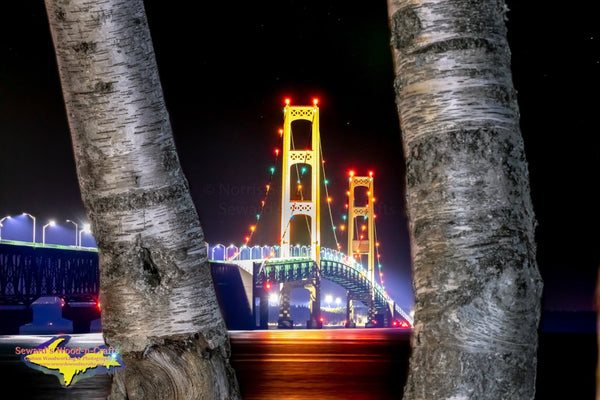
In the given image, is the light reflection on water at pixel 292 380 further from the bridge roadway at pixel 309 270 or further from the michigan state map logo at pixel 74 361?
the bridge roadway at pixel 309 270

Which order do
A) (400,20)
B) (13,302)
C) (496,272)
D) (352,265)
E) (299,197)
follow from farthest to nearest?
(299,197) < (352,265) < (13,302) < (400,20) < (496,272)

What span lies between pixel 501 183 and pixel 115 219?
969 mm

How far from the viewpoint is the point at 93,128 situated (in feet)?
7.07

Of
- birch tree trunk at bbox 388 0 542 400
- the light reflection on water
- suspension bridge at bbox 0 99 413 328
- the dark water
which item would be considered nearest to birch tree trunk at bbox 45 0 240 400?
birch tree trunk at bbox 388 0 542 400

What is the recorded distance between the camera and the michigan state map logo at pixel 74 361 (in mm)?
2229

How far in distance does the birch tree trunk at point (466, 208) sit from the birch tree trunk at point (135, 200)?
611mm

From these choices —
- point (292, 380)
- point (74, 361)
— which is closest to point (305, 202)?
point (292, 380)

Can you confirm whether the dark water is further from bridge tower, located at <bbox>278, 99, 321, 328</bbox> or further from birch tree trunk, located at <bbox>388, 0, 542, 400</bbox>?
bridge tower, located at <bbox>278, 99, 321, 328</bbox>

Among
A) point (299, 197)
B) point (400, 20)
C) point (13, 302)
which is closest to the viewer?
point (400, 20)

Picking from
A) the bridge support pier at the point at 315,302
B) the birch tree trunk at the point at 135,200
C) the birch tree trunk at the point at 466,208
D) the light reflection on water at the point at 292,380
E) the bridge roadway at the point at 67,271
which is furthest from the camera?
the bridge support pier at the point at 315,302

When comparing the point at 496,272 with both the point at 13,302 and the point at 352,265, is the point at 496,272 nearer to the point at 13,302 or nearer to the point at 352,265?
the point at 13,302

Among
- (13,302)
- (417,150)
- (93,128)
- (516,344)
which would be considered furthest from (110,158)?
(13,302)

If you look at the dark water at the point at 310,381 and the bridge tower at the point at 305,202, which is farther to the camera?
the bridge tower at the point at 305,202

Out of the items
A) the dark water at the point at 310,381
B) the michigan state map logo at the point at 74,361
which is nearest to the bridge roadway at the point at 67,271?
Result: the dark water at the point at 310,381
